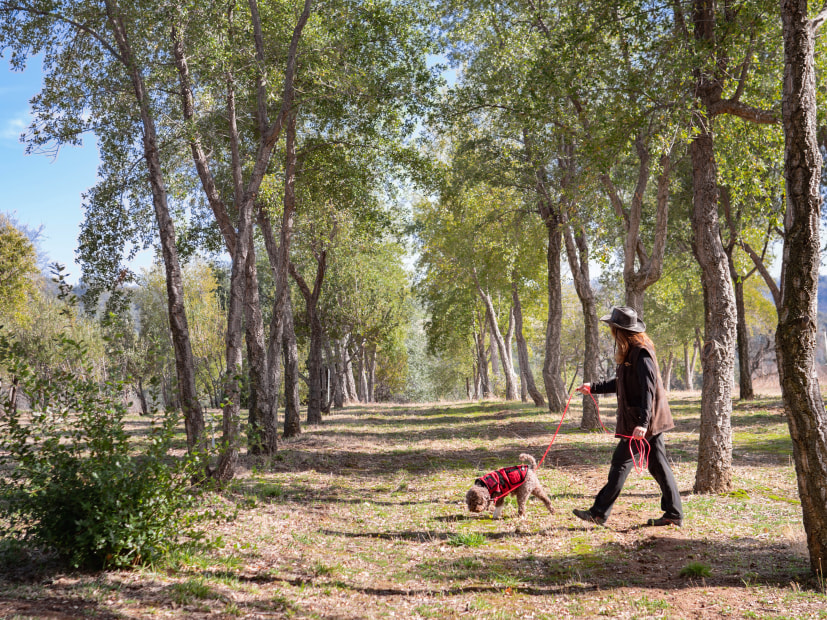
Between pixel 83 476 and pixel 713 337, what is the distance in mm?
7887

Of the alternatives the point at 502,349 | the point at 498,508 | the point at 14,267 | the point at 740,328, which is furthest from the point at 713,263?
the point at 14,267

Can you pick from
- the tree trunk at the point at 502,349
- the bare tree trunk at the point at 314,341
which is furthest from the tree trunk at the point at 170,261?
the tree trunk at the point at 502,349

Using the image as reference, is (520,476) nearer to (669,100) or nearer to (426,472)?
(426,472)

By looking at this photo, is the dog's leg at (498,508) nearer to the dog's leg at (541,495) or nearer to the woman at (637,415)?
the dog's leg at (541,495)

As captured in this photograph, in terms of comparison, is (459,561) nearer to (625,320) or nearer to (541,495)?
(541,495)

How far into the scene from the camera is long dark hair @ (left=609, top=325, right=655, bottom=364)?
22.1ft

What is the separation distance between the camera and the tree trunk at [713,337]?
7969 mm

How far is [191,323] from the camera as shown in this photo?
37.1m

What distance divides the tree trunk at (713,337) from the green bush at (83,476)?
266 inches

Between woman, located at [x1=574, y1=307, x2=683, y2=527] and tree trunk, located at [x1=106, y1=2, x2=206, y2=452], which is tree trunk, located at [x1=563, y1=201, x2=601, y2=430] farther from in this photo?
tree trunk, located at [x1=106, y1=2, x2=206, y2=452]

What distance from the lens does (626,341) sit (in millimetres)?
6773

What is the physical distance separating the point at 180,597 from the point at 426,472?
7400mm

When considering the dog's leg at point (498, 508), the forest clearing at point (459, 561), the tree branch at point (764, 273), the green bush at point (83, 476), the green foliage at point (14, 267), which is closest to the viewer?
the forest clearing at point (459, 561)

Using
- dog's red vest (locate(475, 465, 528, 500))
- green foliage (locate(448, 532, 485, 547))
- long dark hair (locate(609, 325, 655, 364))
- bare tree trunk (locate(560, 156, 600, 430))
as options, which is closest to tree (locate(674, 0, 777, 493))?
long dark hair (locate(609, 325, 655, 364))
